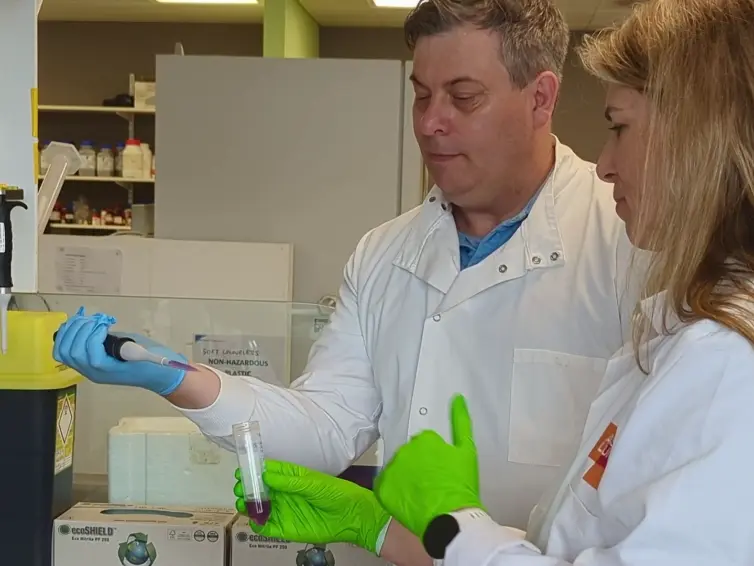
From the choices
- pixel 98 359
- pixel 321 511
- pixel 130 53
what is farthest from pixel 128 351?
pixel 130 53

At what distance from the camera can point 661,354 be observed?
0.69 metres

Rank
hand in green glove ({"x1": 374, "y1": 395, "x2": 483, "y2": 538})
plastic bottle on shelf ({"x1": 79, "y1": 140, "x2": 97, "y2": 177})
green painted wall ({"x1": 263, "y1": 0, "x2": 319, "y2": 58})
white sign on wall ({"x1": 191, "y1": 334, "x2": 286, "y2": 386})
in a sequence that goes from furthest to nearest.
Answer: plastic bottle on shelf ({"x1": 79, "y1": 140, "x2": 97, "y2": 177})
green painted wall ({"x1": 263, "y1": 0, "x2": 319, "y2": 58})
white sign on wall ({"x1": 191, "y1": 334, "x2": 286, "y2": 386})
hand in green glove ({"x1": 374, "y1": 395, "x2": 483, "y2": 538})

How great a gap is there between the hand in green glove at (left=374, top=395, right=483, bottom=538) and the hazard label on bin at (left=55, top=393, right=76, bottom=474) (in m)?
0.59

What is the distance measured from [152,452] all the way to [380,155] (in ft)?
4.83

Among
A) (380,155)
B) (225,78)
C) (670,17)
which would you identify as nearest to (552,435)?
(670,17)

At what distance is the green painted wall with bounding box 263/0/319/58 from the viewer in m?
4.44

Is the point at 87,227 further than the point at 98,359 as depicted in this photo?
Yes

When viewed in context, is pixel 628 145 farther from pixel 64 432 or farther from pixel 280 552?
pixel 64 432

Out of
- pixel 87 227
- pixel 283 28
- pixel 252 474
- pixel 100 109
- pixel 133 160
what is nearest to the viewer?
pixel 252 474

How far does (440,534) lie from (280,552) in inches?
21.9

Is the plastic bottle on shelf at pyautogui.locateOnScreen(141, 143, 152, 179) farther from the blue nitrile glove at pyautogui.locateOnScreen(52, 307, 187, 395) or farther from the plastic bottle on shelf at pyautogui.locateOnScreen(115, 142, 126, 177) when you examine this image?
the blue nitrile glove at pyautogui.locateOnScreen(52, 307, 187, 395)

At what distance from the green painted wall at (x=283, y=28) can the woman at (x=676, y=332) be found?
386cm

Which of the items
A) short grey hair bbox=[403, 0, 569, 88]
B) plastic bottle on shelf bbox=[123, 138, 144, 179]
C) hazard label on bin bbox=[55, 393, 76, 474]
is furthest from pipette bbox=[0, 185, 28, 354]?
plastic bottle on shelf bbox=[123, 138, 144, 179]

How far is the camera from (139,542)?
1265 millimetres
